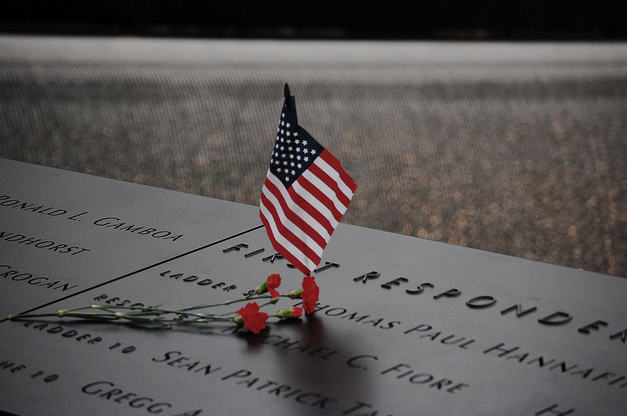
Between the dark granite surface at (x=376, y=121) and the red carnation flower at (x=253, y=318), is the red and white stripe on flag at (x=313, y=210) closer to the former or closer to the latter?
the red carnation flower at (x=253, y=318)

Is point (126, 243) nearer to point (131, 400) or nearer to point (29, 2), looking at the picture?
point (131, 400)

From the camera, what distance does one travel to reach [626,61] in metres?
7.18

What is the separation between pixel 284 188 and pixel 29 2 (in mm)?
6701

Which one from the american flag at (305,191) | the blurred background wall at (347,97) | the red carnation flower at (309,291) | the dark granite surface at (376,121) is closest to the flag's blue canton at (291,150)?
the american flag at (305,191)

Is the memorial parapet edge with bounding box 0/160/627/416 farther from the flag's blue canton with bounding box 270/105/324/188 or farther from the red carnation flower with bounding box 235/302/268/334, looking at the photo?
the flag's blue canton with bounding box 270/105/324/188

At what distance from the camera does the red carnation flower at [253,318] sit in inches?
78.4

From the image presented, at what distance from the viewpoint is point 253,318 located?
1988 mm

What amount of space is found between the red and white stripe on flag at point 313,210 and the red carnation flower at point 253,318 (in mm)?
231

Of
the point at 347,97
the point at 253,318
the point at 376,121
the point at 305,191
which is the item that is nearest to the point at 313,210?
the point at 305,191

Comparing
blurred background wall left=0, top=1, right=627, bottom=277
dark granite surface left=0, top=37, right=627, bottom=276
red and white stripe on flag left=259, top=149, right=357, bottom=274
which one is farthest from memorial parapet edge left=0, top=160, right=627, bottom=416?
blurred background wall left=0, top=1, right=627, bottom=277

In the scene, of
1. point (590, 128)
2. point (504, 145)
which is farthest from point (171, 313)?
point (590, 128)

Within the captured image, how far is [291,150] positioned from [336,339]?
56 centimetres

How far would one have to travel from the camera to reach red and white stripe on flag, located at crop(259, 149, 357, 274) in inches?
85.7

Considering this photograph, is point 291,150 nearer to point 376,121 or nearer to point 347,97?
point 376,121
